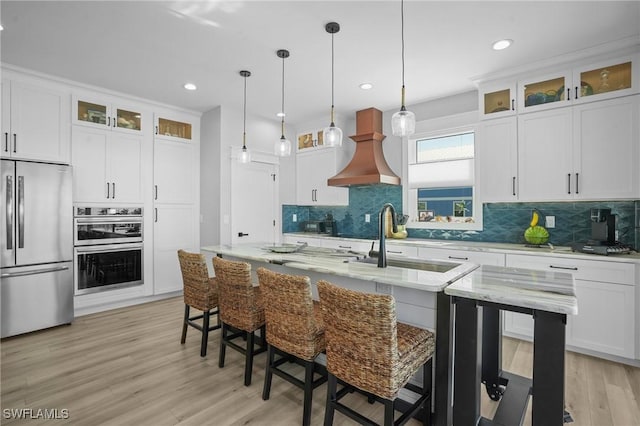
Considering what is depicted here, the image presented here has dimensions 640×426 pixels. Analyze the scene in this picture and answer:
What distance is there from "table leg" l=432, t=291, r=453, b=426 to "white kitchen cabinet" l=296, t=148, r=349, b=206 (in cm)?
335

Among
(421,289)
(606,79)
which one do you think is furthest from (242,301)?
(606,79)

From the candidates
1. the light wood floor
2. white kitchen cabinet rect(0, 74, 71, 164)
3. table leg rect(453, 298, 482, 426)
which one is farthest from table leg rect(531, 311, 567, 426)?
white kitchen cabinet rect(0, 74, 71, 164)

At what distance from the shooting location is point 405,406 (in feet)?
6.64

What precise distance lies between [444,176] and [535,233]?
4.27 ft

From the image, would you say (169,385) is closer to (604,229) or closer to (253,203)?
(253,203)

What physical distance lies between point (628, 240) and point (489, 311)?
205 centimetres

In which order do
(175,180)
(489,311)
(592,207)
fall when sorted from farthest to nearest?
(175,180) → (592,207) → (489,311)

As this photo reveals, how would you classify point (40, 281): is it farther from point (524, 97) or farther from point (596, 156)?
point (596, 156)

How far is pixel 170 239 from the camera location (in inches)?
185

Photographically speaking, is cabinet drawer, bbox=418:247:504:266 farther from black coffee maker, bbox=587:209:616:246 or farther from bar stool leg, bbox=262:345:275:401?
bar stool leg, bbox=262:345:275:401

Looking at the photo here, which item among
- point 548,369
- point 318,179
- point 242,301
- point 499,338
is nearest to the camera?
point 548,369

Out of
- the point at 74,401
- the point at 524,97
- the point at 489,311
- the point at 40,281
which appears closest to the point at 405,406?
the point at 489,311

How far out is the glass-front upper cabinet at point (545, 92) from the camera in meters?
3.14

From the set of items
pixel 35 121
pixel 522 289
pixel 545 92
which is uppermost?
pixel 545 92
